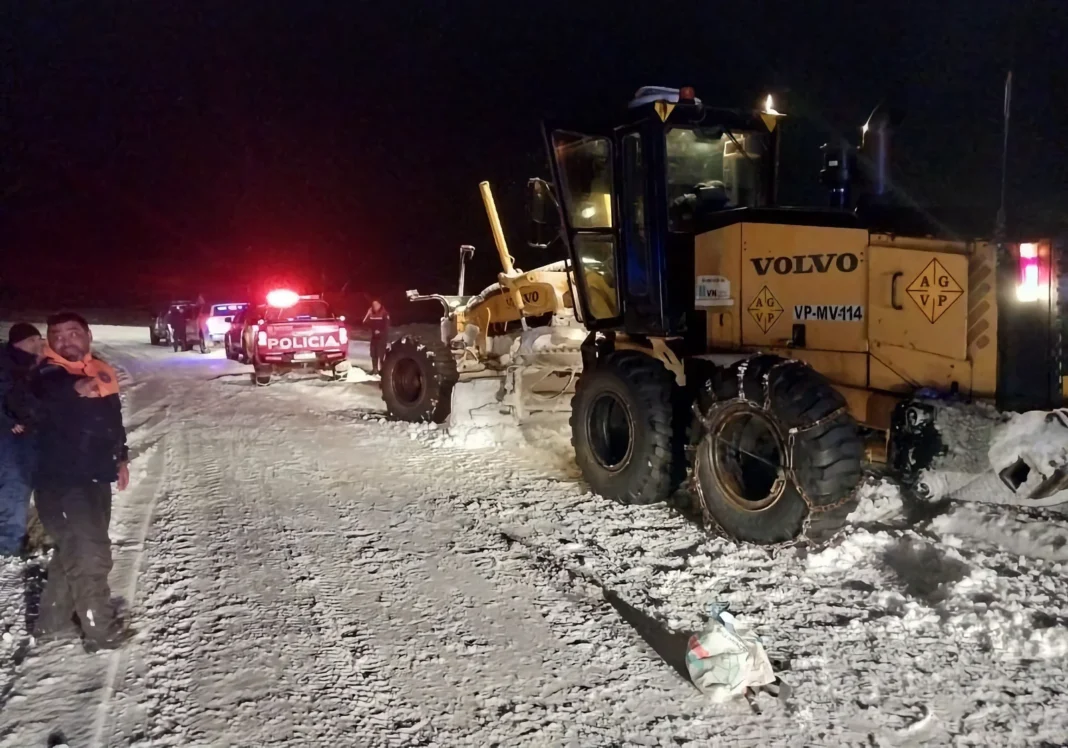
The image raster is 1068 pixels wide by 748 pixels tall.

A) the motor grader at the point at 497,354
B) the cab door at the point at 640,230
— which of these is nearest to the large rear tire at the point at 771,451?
the cab door at the point at 640,230

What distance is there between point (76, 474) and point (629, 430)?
172 inches

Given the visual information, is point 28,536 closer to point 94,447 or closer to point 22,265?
point 94,447

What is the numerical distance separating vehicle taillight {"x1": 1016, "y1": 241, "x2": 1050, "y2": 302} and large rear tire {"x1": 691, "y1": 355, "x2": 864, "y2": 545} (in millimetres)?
1254

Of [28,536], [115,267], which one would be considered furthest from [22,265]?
[28,536]

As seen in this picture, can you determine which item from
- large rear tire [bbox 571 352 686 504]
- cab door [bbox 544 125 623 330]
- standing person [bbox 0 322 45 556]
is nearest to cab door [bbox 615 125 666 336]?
cab door [bbox 544 125 623 330]

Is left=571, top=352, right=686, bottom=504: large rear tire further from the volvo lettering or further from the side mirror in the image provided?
the side mirror

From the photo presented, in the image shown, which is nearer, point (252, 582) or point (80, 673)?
point (80, 673)

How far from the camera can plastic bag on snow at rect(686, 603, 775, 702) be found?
160 inches

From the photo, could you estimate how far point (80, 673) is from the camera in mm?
4344

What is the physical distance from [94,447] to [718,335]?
4.68 metres

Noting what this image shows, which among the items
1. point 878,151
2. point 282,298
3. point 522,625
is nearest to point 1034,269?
point 878,151

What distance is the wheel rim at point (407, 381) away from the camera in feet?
37.9

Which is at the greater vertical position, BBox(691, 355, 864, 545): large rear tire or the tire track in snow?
BBox(691, 355, 864, 545): large rear tire

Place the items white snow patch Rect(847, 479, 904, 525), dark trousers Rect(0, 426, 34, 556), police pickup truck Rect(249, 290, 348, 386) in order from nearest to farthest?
dark trousers Rect(0, 426, 34, 556) < white snow patch Rect(847, 479, 904, 525) < police pickup truck Rect(249, 290, 348, 386)
